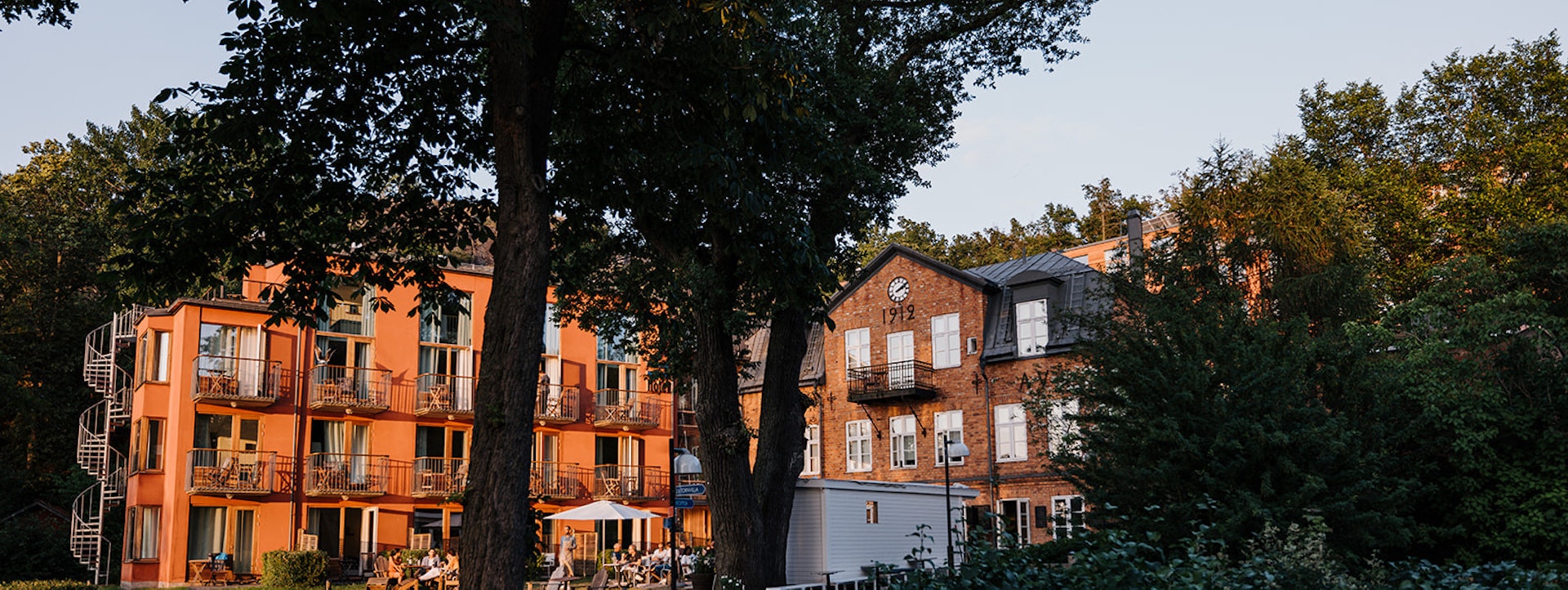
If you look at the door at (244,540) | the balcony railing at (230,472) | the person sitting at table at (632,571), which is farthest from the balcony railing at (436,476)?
the person sitting at table at (632,571)

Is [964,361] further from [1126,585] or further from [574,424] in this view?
[1126,585]

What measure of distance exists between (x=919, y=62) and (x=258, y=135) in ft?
33.7

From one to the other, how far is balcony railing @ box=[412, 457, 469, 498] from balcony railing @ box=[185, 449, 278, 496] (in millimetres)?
3834

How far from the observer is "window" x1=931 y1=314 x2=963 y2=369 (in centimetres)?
3516

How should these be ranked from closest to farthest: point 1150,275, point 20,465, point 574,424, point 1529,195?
point 1150,275, point 1529,195, point 574,424, point 20,465

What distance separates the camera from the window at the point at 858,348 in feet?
121

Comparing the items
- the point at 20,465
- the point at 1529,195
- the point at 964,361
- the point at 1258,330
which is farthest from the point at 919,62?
the point at 20,465

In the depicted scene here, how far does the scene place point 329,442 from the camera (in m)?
33.1

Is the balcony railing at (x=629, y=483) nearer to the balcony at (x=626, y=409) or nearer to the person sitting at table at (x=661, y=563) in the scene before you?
the balcony at (x=626, y=409)

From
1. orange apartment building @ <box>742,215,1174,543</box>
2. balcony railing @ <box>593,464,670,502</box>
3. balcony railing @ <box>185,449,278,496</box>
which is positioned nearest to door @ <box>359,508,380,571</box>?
balcony railing @ <box>185,449,278,496</box>

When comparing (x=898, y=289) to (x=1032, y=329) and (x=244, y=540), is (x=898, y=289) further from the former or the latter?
(x=244, y=540)

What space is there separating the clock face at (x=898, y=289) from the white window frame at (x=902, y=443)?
3506 millimetres

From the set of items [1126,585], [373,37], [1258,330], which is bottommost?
[1126,585]

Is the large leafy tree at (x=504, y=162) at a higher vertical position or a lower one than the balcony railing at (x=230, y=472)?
higher
